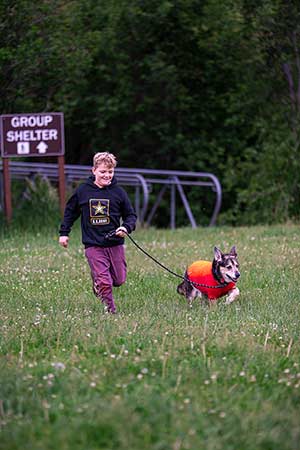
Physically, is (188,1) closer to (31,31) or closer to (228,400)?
(31,31)

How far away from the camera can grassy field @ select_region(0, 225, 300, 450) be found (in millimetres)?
5090

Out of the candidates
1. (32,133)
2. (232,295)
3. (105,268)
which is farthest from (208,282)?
(32,133)

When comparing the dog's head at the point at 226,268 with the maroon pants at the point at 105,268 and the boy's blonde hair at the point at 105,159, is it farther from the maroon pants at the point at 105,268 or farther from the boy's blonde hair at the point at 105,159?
the boy's blonde hair at the point at 105,159

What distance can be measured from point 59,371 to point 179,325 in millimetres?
1812

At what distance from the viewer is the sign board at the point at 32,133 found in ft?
54.9

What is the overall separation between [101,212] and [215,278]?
142cm

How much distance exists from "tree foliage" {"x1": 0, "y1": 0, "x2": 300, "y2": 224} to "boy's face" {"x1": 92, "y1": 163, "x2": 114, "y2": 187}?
11.0m

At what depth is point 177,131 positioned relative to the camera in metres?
24.2

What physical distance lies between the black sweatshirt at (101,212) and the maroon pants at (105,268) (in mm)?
73

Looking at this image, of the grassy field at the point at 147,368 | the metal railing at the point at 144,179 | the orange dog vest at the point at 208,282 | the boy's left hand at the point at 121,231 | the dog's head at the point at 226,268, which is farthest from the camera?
the metal railing at the point at 144,179

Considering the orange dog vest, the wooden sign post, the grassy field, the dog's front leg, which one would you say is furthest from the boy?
the wooden sign post

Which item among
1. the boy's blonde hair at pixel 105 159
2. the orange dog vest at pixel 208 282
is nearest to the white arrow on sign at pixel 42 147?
the orange dog vest at pixel 208 282

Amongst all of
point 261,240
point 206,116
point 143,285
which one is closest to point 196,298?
point 143,285

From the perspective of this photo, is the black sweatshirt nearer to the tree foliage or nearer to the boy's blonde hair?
the boy's blonde hair
